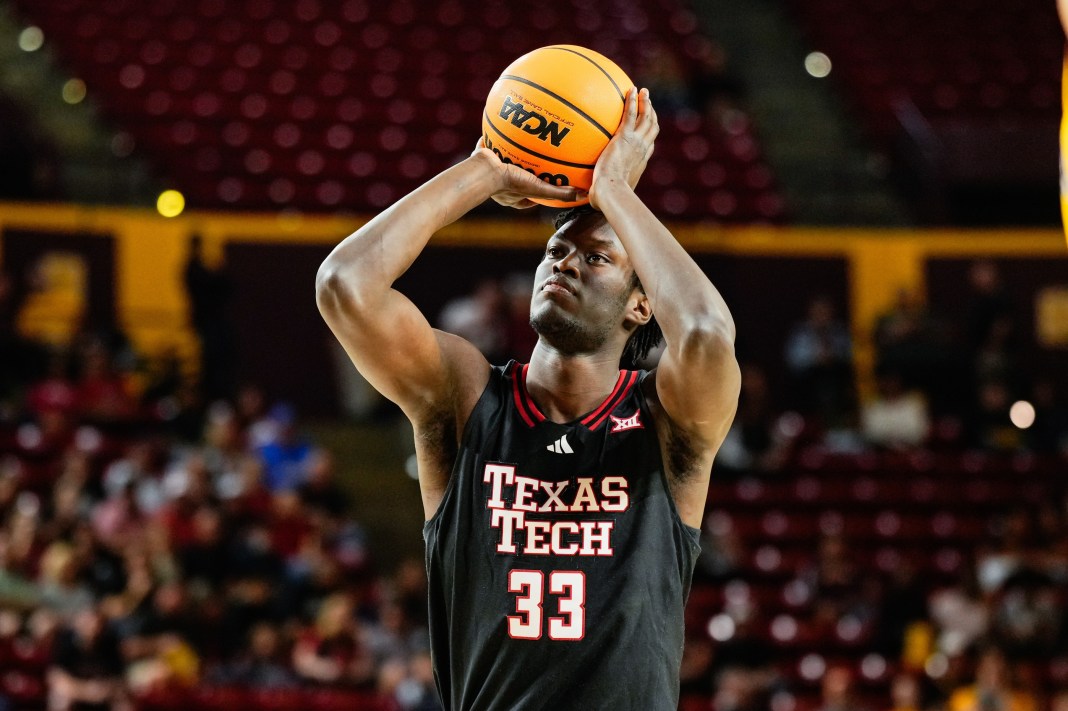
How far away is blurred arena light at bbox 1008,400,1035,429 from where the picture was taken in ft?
47.6

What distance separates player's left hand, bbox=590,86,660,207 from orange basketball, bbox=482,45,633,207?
3cm

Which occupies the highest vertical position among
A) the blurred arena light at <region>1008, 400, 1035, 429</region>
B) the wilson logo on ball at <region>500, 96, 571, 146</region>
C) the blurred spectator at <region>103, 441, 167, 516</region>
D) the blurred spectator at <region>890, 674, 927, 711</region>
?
the wilson logo on ball at <region>500, 96, 571, 146</region>

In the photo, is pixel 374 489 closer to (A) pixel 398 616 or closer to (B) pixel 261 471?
(B) pixel 261 471

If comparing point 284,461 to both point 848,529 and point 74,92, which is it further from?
point 74,92

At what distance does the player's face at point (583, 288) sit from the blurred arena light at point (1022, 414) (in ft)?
38.1

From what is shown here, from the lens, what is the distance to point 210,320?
13.2 meters

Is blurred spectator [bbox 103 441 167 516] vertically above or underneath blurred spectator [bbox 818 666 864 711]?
above

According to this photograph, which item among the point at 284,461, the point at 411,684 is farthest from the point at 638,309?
the point at 284,461

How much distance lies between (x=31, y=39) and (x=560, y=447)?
50.1ft

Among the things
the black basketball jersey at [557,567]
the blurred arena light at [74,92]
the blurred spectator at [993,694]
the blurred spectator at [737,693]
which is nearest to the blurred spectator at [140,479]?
the blurred spectator at [737,693]

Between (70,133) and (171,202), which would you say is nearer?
(171,202)

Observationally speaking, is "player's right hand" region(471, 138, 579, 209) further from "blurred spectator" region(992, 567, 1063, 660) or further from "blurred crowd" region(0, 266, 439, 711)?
"blurred spectator" region(992, 567, 1063, 660)

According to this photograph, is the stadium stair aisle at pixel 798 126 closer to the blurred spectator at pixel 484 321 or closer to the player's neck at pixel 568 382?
the blurred spectator at pixel 484 321

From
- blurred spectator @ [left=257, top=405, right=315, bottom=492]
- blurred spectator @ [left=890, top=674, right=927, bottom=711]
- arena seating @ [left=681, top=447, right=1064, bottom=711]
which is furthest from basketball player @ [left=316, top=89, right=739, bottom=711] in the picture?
blurred spectator @ [left=257, top=405, right=315, bottom=492]
